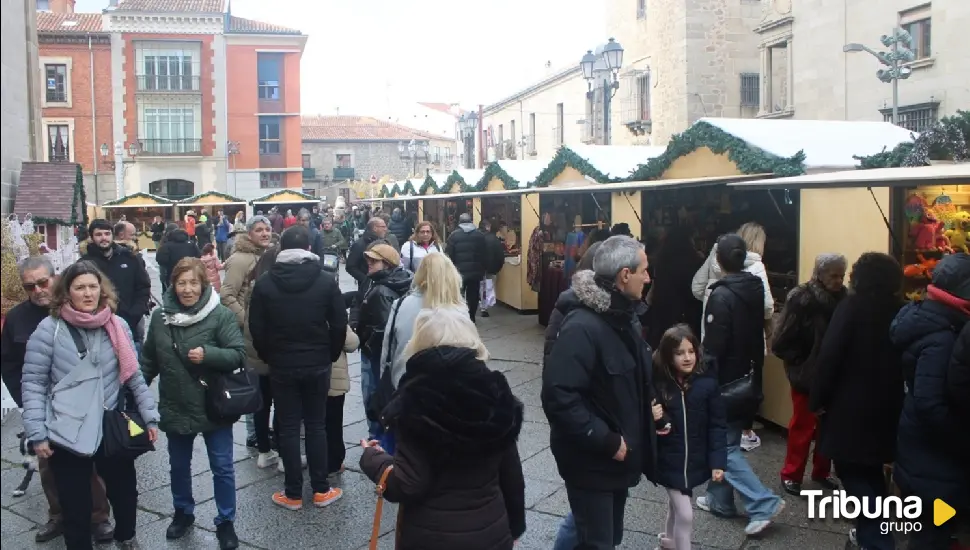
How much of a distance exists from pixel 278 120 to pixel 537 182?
3262 cm

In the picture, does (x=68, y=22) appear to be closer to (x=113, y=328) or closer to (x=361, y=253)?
(x=361, y=253)

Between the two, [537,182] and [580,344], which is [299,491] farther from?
[537,182]

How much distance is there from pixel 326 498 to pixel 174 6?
38.8 meters

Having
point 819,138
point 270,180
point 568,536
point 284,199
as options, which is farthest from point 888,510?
point 270,180

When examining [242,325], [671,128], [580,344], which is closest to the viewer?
[580,344]

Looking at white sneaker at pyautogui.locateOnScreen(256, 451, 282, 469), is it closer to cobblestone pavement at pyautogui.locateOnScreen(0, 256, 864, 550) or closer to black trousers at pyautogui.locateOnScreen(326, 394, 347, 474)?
cobblestone pavement at pyautogui.locateOnScreen(0, 256, 864, 550)

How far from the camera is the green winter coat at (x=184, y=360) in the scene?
430cm

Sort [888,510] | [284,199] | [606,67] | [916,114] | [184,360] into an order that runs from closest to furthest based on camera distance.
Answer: [888,510], [184,360], [606,67], [916,114], [284,199]

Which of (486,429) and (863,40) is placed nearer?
(486,429)

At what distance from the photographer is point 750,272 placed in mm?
5805

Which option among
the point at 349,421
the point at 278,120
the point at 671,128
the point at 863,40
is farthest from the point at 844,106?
the point at 278,120

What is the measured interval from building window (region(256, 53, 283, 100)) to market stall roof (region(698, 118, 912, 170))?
35971 mm

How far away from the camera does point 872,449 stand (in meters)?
3.99

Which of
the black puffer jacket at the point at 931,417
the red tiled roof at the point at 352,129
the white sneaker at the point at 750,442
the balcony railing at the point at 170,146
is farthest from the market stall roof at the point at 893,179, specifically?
the red tiled roof at the point at 352,129
